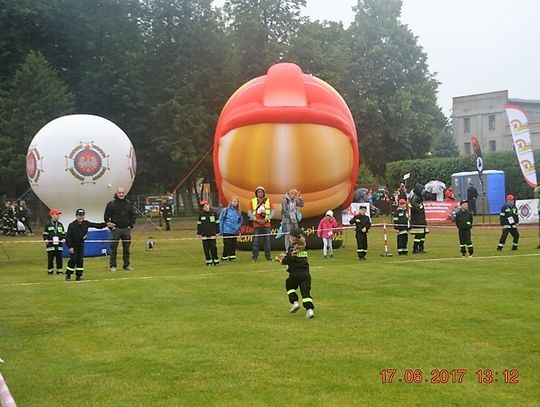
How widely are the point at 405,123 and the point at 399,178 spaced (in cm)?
624

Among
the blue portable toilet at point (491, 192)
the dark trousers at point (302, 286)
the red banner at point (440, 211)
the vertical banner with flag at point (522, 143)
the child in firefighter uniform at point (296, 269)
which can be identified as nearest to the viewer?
the dark trousers at point (302, 286)

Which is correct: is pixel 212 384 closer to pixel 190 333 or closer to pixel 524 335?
pixel 190 333

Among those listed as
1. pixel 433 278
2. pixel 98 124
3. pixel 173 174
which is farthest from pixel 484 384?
pixel 173 174

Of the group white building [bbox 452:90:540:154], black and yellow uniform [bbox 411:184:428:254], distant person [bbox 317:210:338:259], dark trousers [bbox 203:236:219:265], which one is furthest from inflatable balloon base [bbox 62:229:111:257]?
white building [bbox 452:90:540:154]

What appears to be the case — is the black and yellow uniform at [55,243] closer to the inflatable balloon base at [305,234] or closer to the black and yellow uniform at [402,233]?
the inflatable balloon base at [305,234]

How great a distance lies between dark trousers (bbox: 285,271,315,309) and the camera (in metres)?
9.83

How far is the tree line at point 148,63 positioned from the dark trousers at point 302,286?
31571mm

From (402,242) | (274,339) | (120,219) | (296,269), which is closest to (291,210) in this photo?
(402,242)

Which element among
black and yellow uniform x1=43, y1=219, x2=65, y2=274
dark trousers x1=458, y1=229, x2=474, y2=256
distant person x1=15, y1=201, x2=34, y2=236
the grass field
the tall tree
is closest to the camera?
the grass field

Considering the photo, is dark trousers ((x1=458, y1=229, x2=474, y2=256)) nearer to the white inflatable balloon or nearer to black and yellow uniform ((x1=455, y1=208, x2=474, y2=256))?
black and yellow uniform ((x1=455, y1=208, x2=474, y2=256))

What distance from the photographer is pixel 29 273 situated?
17422 mm

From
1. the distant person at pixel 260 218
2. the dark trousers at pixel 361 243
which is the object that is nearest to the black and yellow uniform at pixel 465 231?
the dark trousers at pixel 361 243

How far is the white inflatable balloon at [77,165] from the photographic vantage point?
66.6ft

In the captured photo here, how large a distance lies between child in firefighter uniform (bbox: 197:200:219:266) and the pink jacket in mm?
2806
